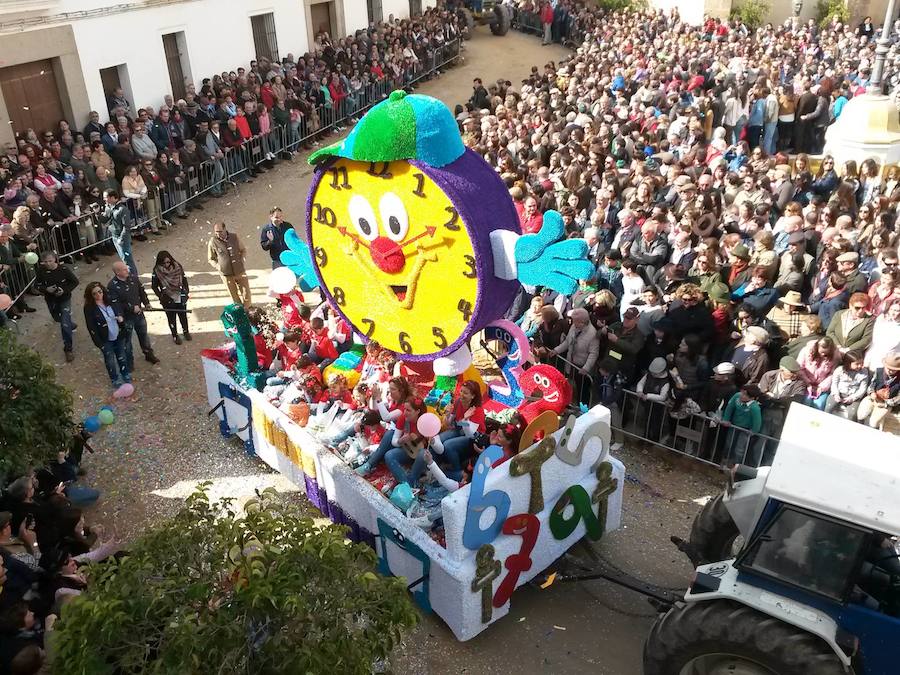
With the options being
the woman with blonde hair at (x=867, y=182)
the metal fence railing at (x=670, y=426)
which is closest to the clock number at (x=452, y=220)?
the metal fence railing at (x=670, y=426)

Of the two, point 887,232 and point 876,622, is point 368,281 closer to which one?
point 876,622

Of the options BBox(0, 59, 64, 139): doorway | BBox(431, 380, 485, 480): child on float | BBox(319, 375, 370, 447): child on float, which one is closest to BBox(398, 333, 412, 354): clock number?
BBox(431, 380, 485, 480): child on float

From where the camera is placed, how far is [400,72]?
21.4 meters

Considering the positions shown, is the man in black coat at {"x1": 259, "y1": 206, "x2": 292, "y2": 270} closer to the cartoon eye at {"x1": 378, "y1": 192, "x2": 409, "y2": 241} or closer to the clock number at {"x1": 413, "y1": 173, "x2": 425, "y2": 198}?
the cartoon eye at {"x1": 378, "y1": 192, "x2": 409, "y2": 241}

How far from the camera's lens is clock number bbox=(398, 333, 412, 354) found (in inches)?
265

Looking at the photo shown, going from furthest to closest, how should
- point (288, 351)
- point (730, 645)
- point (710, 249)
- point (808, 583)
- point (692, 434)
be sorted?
1. point (710, 249)
2. point (288, 351)
3. point (692, 434)
4. point (730, 645)
5. point (808, 583)

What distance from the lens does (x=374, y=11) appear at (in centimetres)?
2439

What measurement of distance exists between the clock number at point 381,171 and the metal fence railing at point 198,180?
261 inches

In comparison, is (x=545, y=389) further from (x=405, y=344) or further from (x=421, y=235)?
(x=421, y=235)

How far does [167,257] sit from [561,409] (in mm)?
5794

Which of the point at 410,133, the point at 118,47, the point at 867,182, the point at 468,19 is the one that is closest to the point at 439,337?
the point at 410,133

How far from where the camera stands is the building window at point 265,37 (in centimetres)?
1972

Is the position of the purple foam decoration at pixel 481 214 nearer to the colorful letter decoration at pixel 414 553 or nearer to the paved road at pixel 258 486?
the colorful letter decoration at pixel 414 553

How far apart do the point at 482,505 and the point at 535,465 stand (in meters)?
0.57
